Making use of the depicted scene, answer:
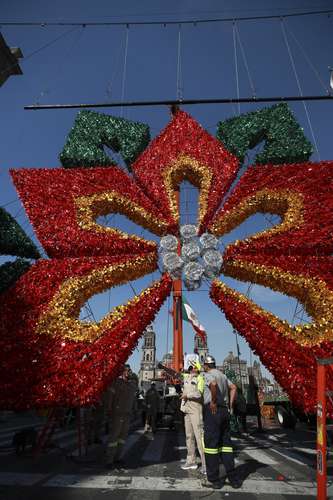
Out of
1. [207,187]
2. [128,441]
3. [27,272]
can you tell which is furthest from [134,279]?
[128,441]

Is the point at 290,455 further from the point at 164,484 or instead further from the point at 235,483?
the point at 164,484

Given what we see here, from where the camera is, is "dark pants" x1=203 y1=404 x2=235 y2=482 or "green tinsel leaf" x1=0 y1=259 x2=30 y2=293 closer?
"dark pants" x1=203 y1=404 x2=235 y2=482

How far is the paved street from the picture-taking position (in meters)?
4.32

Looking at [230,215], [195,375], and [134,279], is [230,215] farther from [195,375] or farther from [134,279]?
[195,375]

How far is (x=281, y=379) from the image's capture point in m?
6.41

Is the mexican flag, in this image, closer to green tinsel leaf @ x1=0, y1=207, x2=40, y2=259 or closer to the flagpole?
the flagpole

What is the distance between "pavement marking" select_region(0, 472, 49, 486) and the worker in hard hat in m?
2.20

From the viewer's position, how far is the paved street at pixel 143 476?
4324mm

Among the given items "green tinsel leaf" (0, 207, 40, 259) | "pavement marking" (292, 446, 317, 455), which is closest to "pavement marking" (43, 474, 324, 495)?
"pavement marking" (292, 446, 317, 455)

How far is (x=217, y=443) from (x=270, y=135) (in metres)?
6.84

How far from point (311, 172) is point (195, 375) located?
5147 mm

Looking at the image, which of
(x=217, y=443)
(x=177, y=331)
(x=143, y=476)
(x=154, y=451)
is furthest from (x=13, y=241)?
(x=177, y=331)

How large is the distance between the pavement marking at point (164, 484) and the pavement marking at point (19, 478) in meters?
0.19

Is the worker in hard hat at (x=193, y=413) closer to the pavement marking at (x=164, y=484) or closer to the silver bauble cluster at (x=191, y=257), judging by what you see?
the pavement marking at (x=164, y=484)
